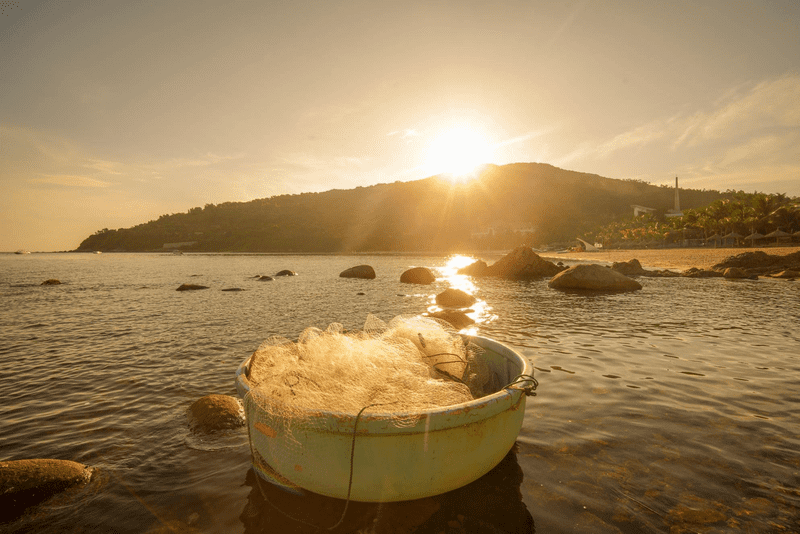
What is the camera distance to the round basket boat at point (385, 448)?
11.2 ft

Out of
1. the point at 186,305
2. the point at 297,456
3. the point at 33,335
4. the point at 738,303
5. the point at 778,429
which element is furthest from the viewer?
the point at 186,305

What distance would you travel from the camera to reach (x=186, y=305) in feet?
70.5

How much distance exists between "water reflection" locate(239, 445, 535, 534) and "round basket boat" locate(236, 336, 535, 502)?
320mm

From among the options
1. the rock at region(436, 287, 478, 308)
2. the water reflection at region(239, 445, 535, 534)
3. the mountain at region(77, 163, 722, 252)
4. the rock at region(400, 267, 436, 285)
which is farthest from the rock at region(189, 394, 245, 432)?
the mountain at region(77, 163, 722, 252)

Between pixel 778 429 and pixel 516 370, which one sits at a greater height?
pixel 516 370

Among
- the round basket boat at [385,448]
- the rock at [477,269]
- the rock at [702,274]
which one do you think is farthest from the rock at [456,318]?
the rock at [702,274]

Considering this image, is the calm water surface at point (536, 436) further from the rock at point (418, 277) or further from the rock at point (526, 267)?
the rock at point (526, 267)

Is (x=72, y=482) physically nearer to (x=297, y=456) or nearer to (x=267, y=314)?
(x=297, y=456)

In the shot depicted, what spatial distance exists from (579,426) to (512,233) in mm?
150386

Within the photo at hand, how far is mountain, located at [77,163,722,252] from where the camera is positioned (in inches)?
5851

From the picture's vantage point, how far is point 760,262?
35.7 m

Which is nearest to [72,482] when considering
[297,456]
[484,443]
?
[297,456]

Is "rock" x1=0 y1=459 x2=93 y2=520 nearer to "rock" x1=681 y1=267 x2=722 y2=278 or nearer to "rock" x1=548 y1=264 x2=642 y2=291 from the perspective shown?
"rock" x1=548 y1=264 x2=642 y2=291

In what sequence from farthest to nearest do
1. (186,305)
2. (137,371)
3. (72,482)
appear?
(186,305) → (137,371) → (72,482)
